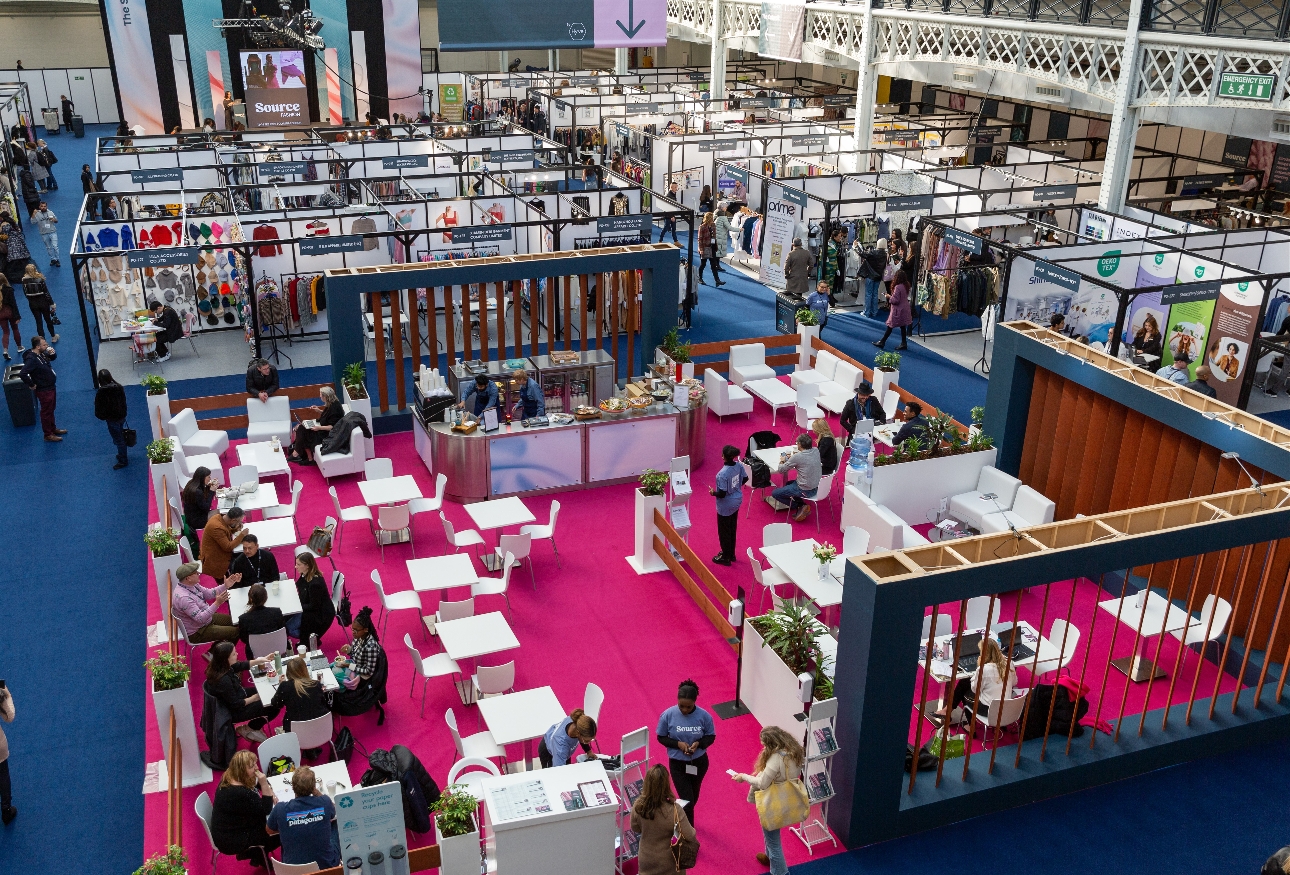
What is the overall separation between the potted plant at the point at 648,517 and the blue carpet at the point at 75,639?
14.8 ft

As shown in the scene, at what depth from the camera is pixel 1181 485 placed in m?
9.53

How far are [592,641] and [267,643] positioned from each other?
269 cm

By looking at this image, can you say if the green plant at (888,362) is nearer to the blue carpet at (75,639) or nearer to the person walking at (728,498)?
the person walking at (728,498)

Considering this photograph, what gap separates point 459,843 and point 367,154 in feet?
67.3

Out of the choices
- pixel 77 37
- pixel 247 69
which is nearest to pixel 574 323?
pixel 247 69

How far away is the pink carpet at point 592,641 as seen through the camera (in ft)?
24.1

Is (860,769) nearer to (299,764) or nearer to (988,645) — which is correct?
(988,645)

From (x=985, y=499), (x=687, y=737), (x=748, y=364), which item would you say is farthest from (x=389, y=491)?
(x=985, y=499)

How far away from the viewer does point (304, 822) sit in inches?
245

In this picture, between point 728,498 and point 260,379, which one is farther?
point 260,379

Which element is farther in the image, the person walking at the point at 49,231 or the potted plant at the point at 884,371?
the person walking at the point at 49,231

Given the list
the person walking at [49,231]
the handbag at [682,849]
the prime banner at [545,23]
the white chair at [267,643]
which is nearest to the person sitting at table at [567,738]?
the handbag at [682,849]

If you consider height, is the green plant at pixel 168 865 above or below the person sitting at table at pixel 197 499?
above

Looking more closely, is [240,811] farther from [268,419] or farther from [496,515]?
[268,419]
